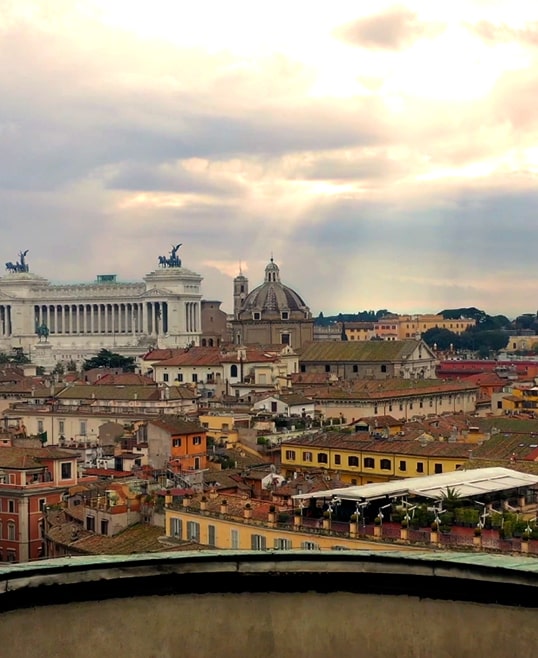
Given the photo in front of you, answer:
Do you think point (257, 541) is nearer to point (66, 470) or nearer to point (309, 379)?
point (66, 470)

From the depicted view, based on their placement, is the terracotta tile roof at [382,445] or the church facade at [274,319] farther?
the church facade at [274,319]

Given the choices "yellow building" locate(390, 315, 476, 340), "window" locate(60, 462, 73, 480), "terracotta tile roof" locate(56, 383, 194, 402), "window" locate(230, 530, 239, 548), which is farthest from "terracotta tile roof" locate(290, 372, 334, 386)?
"yellow building" locate(390, 315, 476, 340)

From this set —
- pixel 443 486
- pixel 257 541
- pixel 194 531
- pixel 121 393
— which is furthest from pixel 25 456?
pixel 121 393

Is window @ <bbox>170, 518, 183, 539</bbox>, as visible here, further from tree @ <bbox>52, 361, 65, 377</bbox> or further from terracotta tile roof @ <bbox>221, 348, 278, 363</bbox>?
tree @ <bbox>52, 361, 65, 377</bbox>

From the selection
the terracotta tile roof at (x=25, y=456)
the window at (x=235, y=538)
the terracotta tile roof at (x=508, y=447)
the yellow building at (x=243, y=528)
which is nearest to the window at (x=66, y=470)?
the terracotta tile roof at (x=25, y=456)

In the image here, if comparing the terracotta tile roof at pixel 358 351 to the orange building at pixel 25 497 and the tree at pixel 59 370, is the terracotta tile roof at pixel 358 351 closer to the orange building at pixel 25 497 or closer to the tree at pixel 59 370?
the tree at pixel 59 370

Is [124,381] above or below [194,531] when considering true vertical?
above

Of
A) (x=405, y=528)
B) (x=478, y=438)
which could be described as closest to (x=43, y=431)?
(x=478, y=438)
